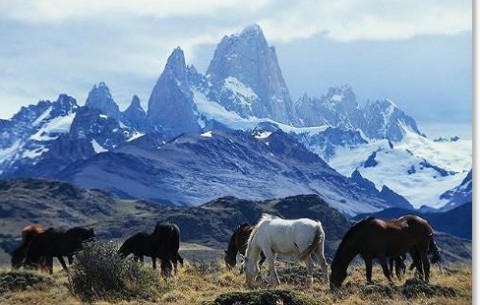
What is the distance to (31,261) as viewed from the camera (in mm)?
29547

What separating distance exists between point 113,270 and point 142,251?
1112cm

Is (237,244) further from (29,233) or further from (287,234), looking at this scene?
(287,234)

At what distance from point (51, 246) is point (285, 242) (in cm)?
1082

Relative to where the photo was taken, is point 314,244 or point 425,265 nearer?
point 314,244

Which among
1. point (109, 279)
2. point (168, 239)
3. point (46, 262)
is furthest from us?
point (168, 239)

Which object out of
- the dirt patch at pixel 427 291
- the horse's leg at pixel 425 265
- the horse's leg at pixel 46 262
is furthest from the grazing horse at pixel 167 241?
the dirt patch at pixel 427 291

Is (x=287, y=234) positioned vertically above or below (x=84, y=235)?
above

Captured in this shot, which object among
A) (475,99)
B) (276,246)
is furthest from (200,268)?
(475,99)

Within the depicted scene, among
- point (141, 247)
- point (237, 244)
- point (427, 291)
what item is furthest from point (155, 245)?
point (427, 291)

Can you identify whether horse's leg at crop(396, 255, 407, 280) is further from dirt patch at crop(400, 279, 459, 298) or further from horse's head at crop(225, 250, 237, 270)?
horse's head at crop(225, 250, 237, 270)

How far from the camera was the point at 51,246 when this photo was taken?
97.8ft

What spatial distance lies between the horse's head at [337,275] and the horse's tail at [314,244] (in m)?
1.13

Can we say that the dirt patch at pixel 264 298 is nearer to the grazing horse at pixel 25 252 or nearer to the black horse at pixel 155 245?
the black horse at pixel 155 245

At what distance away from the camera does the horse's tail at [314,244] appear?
899 inches
